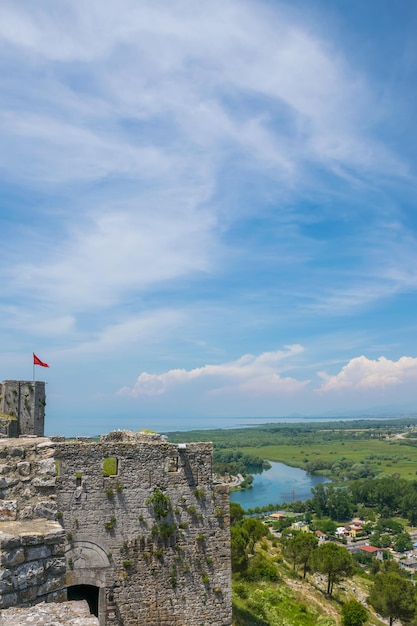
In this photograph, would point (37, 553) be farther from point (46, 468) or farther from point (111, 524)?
point (111, 524)

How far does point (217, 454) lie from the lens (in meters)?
190

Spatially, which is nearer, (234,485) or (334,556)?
(334,556)

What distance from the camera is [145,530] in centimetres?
1219

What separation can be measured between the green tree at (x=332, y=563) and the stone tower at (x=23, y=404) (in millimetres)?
25695

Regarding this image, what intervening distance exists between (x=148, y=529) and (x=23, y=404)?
255 inches

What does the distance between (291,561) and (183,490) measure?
3179 centimetres

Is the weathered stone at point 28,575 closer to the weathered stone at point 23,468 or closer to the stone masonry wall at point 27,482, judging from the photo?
the stone masonry wall at point 27,482

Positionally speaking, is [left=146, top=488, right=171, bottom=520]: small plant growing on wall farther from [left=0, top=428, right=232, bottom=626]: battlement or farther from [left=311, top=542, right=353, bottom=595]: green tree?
[left=311, top=542, right=353, bottom=595]: green tree

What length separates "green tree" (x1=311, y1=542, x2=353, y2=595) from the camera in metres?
34.0

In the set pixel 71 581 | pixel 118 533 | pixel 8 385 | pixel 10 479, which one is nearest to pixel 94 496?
pixel 118 533

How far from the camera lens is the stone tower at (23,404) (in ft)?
52.9

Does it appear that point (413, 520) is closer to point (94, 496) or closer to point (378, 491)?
point (378, 491)

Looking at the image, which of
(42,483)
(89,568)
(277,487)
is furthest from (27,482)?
(277,487)

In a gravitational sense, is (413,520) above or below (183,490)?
below
